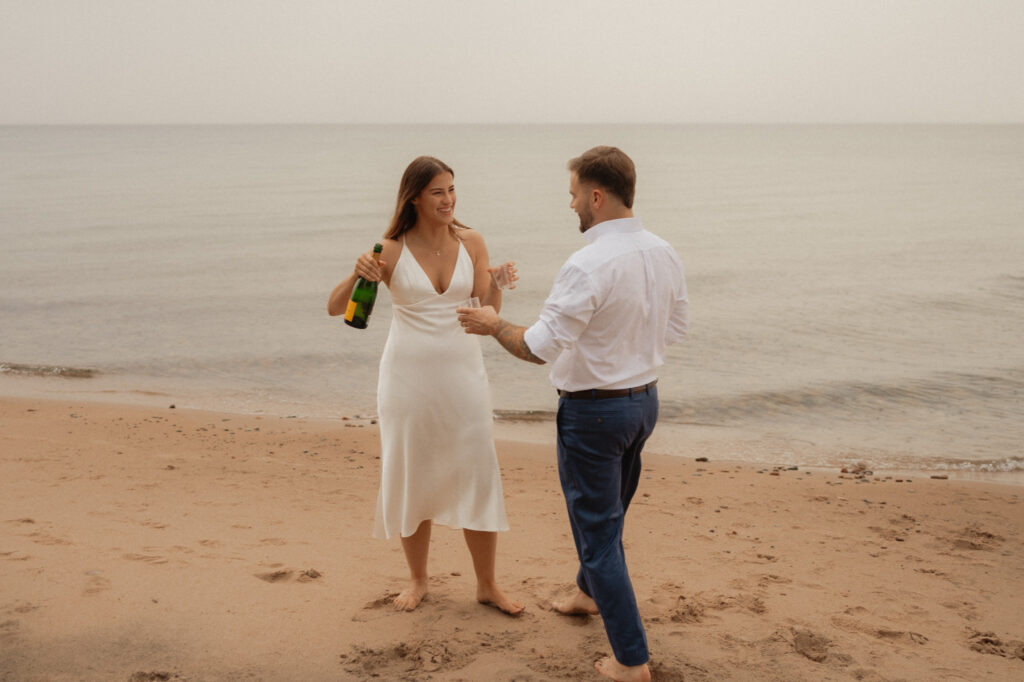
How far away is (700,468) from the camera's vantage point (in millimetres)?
7797

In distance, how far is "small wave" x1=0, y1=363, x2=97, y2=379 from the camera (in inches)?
456

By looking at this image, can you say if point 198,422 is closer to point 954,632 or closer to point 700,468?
point 700,468

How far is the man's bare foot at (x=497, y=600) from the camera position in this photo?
440 cm

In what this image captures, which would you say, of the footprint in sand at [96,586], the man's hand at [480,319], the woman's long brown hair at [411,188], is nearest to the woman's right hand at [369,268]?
the woman's long brown hair at [411,188]

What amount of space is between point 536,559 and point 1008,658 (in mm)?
2504

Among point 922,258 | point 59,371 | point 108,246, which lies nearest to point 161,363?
point 59,371

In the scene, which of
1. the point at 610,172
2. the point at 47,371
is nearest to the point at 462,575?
the point at 610,172

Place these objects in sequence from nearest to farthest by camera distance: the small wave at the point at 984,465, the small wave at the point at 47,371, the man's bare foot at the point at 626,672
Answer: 1. the man's bare foot at the point at 626,672
2. the small wave at the point at 984,465
3. the small wave at the point at 47,371

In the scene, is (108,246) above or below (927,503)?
above

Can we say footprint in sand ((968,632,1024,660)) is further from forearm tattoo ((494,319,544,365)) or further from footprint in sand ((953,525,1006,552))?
forearm tattoo ((494,319,544,365))

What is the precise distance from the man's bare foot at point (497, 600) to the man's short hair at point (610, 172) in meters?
2.17

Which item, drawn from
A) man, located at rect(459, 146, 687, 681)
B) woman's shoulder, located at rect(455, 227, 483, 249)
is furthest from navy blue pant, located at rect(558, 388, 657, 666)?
woman's shoulder, located at rect(455, 227, 483, 249)

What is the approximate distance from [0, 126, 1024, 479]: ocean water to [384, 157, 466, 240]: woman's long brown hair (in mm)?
5380

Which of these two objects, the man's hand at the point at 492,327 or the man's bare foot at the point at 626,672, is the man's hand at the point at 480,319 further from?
the man's bare foot at the point at 626,672
